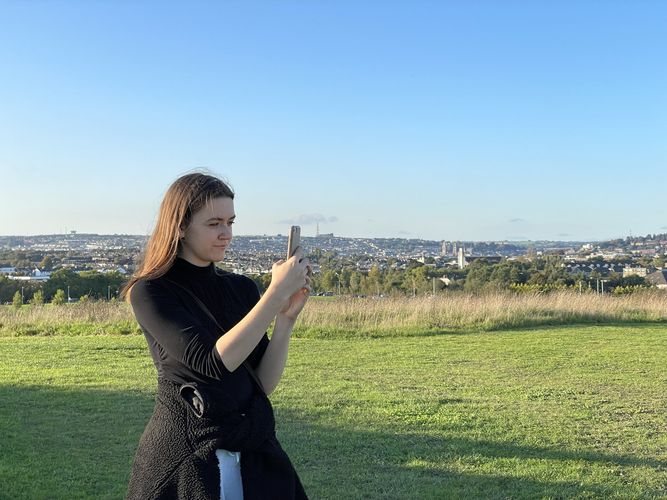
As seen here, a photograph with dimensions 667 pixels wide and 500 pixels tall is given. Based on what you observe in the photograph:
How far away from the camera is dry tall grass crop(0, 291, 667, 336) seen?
1731 cm

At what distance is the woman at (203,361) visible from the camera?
1896 millimetres

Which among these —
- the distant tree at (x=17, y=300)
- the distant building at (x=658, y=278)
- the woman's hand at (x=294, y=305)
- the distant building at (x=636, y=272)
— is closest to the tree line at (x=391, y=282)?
the distant tree at (x=17, y=300)

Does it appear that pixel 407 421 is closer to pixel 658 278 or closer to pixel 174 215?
A: pixel 174 215

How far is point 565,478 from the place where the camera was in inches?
216

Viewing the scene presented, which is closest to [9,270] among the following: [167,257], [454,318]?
[454,318]

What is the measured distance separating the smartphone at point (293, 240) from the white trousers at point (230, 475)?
22.0 inches

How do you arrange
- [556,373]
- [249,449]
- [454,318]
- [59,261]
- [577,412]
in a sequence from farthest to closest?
[59,261], [454,318], [556,373], [577,412], [249,449]

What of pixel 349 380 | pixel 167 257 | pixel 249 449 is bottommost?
pixel 349 380

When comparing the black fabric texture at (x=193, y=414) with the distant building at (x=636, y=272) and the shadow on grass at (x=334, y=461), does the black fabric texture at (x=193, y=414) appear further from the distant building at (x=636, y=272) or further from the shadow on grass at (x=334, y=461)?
the distant building at (x=636, y=272)

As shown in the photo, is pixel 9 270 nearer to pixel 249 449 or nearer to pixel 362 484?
pixel 362 484

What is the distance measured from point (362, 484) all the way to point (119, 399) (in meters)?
4.31

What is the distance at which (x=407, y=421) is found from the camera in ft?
24.4

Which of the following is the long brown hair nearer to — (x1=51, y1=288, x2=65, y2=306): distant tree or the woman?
the woman

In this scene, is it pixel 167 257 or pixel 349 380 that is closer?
pixel 167 257
